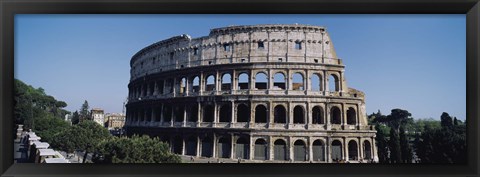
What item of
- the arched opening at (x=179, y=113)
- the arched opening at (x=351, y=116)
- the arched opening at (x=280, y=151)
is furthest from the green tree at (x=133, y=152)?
the arched opening at (x=351, y=116)

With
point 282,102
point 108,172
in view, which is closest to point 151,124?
point 282,102

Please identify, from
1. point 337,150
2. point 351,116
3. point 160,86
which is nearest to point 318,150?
point 337,150

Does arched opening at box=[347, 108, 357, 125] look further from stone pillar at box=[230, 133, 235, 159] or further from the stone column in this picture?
stone pillar at box=[230, 133, 235, 159]

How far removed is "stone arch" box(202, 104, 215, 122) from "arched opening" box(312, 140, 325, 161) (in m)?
8.56

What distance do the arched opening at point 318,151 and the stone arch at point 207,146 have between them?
807 centimetres

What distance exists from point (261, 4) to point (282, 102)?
17348 mm

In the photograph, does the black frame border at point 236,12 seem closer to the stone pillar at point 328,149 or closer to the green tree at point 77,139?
the green tree at point 77,139

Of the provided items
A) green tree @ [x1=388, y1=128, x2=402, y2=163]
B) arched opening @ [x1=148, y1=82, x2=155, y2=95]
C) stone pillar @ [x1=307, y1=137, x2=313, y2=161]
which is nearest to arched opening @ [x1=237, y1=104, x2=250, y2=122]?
stone pillar @ [x1=307, y1=137, x2=313, y2=161]

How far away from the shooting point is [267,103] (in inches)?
1040

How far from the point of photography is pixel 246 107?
2814 centimetres

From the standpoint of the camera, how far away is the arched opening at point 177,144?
2950 centimetres

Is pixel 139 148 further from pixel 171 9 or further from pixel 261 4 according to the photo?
pixel 261 4

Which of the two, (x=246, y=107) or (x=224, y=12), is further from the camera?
(x=246, y=107)

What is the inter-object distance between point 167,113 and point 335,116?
14.8 m
